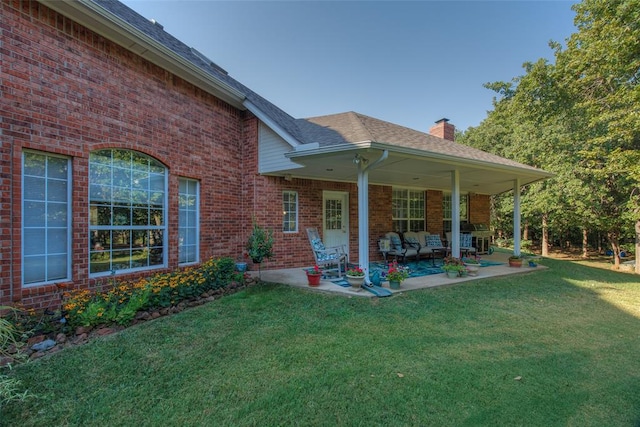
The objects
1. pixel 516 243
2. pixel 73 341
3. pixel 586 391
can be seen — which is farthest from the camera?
pixel 516 243

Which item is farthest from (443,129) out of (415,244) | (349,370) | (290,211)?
(349,370)

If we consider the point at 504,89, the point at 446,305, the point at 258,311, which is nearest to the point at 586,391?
the point at 446,305

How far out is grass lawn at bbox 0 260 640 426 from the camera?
2.25 meters

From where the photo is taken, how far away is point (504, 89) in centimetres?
1243

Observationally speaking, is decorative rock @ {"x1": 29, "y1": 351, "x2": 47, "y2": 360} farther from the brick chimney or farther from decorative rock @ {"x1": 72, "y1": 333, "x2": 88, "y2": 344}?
the brick chimney

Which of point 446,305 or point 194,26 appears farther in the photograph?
point 194,26

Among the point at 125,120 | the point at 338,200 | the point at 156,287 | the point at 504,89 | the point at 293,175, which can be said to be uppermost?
the point at 504,89

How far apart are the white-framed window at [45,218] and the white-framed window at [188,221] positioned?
2.12 m

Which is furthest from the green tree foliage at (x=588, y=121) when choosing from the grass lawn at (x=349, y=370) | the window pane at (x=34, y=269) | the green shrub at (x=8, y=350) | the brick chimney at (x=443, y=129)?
the window pane at (x=34, y=269)

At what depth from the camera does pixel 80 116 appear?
14.9 feet

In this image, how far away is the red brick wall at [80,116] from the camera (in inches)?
149

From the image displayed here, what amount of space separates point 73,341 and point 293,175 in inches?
235

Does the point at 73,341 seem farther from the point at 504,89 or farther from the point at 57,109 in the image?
the point at 504,89

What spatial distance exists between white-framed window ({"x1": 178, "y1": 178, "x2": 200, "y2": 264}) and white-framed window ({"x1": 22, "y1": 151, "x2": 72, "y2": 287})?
6.96 feet
